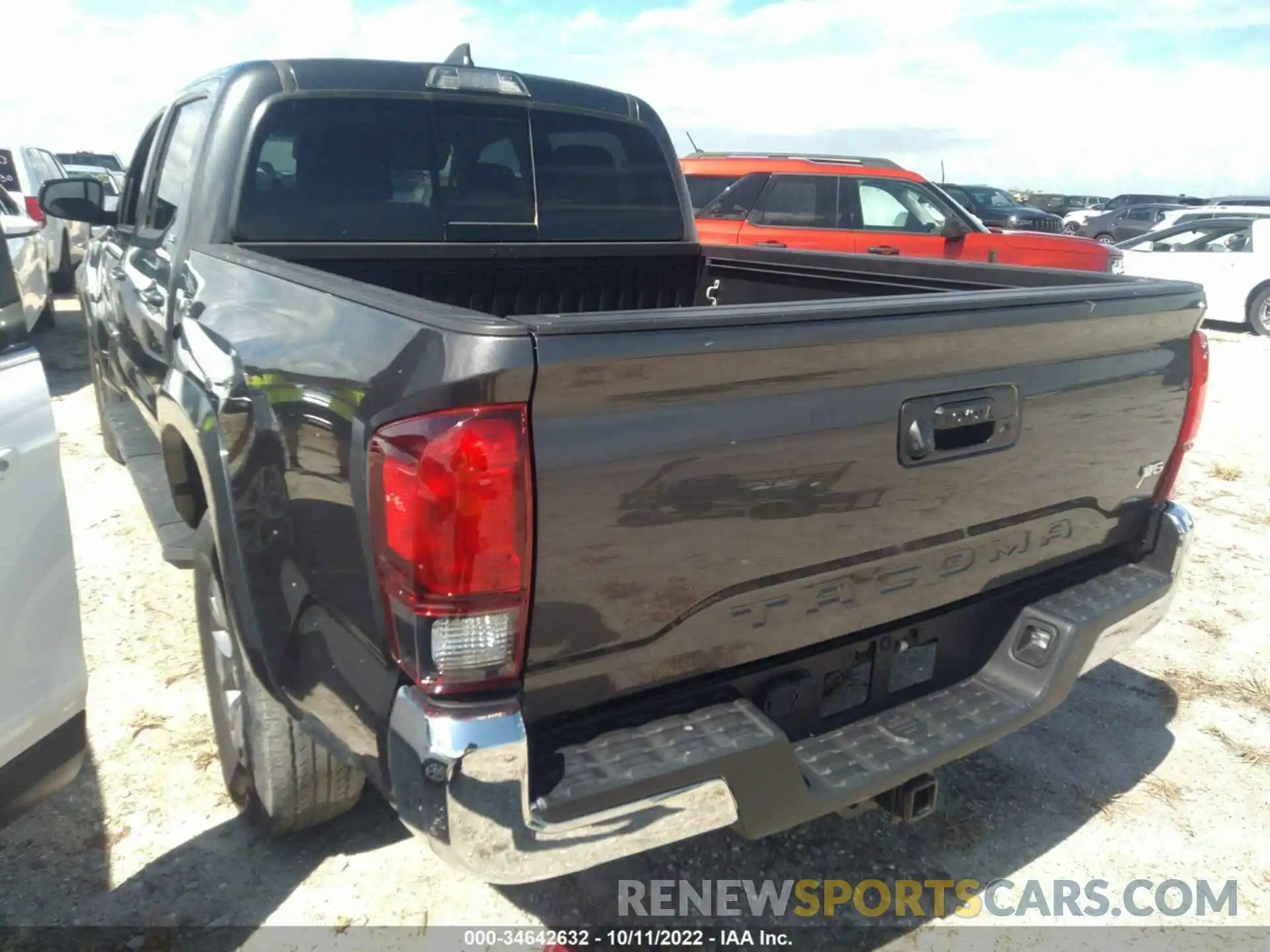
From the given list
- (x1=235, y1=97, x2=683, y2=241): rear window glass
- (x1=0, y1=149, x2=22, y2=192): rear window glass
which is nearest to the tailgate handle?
(x1=235, y1=97, x2=683, y2=241): rear window glass

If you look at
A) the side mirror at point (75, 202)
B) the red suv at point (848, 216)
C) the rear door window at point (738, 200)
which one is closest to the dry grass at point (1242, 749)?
the side mirror at point (75, 202)

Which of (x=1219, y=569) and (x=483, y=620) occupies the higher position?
(x=483, y=620)

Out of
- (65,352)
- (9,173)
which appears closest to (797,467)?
(65,352)

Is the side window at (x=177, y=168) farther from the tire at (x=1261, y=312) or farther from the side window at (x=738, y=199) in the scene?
the tire at (x=1261, y=312)

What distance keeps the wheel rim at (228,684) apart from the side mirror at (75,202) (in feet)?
7.67

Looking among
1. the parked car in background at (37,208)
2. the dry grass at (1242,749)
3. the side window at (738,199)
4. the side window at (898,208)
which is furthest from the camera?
the parked car in background at (37,208)

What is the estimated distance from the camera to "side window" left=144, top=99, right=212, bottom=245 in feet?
10.6

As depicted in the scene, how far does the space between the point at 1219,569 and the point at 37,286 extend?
9.33 m

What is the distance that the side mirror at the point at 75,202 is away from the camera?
13.5ft

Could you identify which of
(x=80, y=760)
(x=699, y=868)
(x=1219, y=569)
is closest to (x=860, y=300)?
(x=699, y=868)

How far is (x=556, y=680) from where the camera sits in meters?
1.76

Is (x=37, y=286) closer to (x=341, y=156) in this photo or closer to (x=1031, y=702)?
(x=341, y=156)

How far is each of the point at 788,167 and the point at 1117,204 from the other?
82.6 ft

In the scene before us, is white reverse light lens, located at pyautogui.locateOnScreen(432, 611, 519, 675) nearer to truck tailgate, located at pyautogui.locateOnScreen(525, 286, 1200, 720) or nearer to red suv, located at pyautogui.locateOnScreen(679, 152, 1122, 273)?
truck tailgate, located at pyautogui.locateOnScreen(525, 286, 1200, 720)
